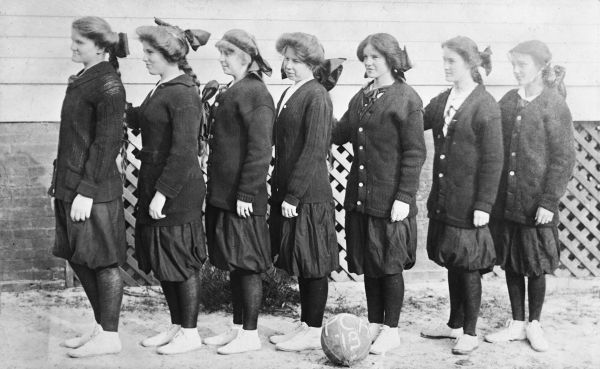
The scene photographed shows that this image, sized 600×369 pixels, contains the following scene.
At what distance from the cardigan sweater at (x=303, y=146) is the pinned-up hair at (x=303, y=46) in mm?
141

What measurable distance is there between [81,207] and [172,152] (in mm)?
619

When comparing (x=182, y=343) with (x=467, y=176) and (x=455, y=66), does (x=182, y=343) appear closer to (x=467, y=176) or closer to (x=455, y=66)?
(x=467, y=176)

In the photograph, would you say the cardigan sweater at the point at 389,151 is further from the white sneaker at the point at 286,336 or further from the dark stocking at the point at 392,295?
the white sneaker at the point at 286,336

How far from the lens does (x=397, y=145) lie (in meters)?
5.41

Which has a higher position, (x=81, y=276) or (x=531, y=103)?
(x=531, y=103)

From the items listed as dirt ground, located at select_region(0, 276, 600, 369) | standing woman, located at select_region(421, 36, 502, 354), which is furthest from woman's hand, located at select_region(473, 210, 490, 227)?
dirt ground, located at select_region(0, 276, 600, 369)

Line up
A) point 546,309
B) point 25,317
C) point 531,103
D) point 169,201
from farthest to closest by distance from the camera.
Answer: point 546,309
point 25,317
point 531,103
point 169,201

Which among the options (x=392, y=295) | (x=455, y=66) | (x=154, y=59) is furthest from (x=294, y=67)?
(x=392, y=295)

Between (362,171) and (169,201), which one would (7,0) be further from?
(362,171)

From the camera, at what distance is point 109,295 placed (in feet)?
17.3

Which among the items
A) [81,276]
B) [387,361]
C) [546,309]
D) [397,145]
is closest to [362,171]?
[397,145]

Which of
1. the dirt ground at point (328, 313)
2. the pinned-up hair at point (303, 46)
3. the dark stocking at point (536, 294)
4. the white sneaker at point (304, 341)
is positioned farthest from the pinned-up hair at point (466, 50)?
the white sneaker at point (304, 341)

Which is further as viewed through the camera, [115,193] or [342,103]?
[342,103]

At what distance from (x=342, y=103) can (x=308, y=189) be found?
203 cm
